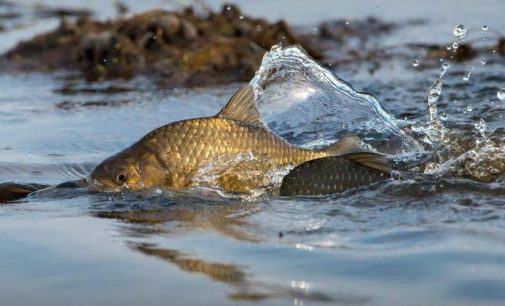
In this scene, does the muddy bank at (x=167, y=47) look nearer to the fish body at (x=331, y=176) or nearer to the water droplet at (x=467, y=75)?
the water droplet at (x=467, y=75)

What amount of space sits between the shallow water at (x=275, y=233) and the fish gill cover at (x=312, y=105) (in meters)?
0.02

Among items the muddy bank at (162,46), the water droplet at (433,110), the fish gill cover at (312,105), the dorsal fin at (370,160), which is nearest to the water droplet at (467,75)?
the water droplet at (433,110)

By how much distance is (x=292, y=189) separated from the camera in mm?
5562

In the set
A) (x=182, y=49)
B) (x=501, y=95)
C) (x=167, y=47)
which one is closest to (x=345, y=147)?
(x=501, y=95)

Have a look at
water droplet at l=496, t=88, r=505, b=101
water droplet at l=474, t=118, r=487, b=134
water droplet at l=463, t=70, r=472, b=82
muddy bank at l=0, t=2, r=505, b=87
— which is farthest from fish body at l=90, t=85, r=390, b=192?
muddy bank at l=0, t=2, r=505, b=87

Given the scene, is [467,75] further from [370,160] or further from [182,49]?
[370,160]

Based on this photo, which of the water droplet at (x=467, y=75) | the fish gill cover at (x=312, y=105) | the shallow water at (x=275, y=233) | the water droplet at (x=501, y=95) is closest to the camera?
the shallow water at (x=275, y=233)

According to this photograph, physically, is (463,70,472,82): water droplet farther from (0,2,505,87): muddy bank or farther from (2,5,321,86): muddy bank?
(2,5,321,86): muddy bank

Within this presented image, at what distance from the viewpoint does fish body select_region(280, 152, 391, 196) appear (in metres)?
5.56

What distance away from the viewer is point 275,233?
15.5ft

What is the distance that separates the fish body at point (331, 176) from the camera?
18.2 feet

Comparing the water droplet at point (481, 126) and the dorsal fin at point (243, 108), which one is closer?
the dorsal fin at point (243, 108)

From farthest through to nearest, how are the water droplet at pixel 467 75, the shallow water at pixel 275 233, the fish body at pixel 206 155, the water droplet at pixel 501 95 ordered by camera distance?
the water droplet at pixel 467 75 < the water droplet at pixel 501 95 < the fish body at pixel 206 155 < the shallow water at pixel 275 233

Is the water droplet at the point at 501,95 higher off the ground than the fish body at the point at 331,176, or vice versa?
the water droplet at the point at 501,95
